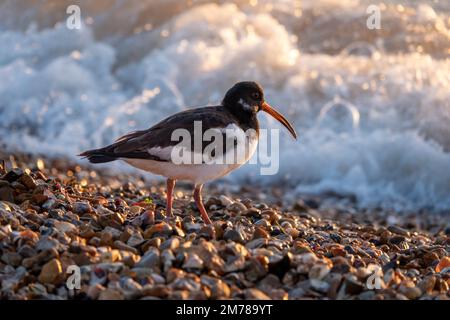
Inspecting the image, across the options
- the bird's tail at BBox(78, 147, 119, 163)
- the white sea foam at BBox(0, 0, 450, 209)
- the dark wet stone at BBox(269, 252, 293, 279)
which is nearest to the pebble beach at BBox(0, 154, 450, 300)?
the dark wet stone at BBox(269, 252, 293, 279)

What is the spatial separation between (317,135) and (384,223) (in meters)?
3.68

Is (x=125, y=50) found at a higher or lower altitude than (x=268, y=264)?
higher

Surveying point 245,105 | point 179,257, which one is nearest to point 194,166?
point 245,105

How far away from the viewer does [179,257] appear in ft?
17.9

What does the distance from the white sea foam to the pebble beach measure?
6.30 m

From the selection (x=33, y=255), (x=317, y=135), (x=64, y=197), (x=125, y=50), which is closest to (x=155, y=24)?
(x=125, y=50)

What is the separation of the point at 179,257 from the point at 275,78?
11680 mm

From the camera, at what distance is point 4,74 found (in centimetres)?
1816

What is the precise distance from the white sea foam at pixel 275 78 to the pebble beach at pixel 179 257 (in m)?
6.30

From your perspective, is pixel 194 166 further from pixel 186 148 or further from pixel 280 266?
pixel 280 266

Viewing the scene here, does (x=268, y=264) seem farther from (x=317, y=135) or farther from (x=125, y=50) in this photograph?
(x=125, y=50)

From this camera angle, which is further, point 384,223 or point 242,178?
point 242,178
